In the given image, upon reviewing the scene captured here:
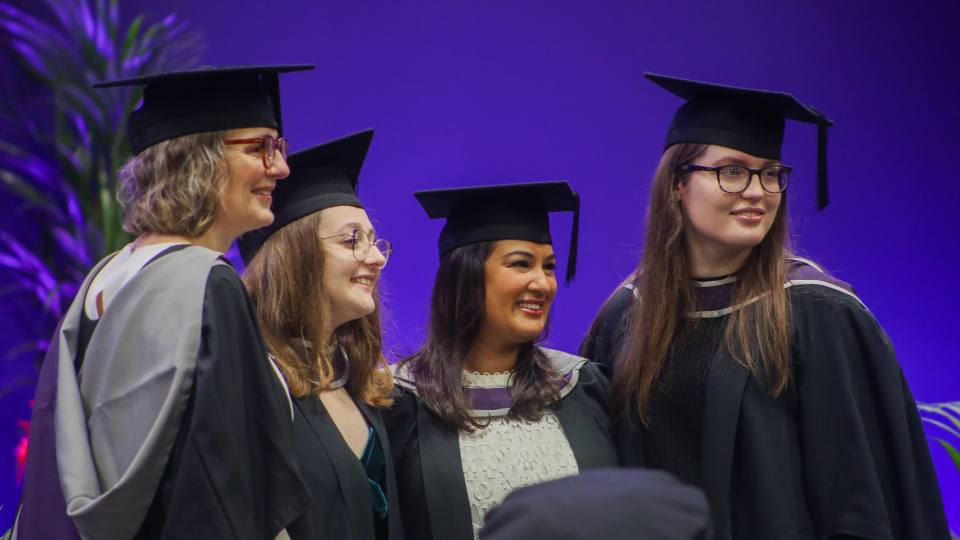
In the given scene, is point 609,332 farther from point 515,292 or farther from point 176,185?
point 176,185

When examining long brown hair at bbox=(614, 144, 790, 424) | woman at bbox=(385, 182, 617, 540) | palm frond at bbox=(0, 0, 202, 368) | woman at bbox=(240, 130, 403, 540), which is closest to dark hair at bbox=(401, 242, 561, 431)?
woman at bbox=(385, 182, 617, 540)

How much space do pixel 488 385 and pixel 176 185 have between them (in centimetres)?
135

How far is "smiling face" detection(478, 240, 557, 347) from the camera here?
3326 mm

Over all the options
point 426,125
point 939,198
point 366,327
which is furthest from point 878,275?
point 366,327

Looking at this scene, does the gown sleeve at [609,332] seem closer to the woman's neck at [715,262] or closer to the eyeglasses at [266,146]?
the woman's neck at [715,262]

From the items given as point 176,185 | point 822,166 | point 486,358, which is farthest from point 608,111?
point 176,185

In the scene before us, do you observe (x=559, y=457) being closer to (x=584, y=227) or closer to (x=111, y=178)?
(x=584, y=227)

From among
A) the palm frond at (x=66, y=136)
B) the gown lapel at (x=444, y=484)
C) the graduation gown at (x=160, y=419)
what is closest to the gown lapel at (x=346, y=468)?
the gown lapel at (x=444, y=484)

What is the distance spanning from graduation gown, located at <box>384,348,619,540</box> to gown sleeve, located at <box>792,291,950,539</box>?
0.64m

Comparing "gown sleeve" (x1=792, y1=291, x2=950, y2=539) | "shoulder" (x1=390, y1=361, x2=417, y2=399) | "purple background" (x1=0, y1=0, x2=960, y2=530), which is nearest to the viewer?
"gown sleeve" (x1=792, y1=291, x2=950, y2=539)

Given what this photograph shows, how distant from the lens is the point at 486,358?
11.2 feet

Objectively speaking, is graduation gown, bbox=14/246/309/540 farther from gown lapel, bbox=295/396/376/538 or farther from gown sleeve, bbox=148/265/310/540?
gown lapel, bbox=295/396/376/538

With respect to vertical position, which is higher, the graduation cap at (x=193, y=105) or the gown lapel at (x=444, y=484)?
the graduation cap at (x=193, y=105)

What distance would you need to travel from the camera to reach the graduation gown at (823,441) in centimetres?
286
